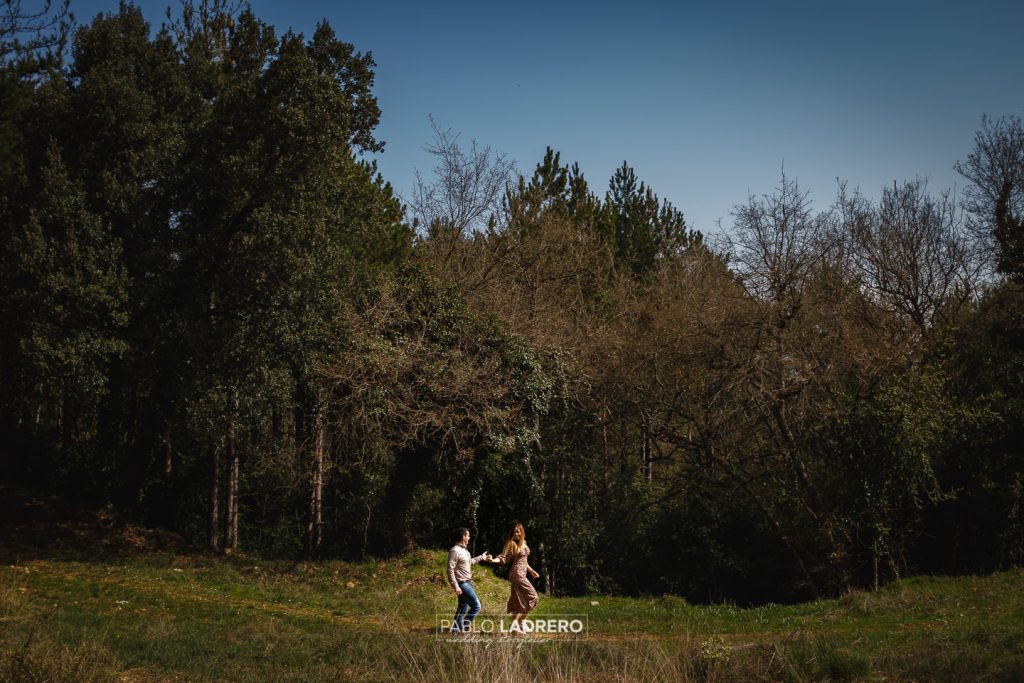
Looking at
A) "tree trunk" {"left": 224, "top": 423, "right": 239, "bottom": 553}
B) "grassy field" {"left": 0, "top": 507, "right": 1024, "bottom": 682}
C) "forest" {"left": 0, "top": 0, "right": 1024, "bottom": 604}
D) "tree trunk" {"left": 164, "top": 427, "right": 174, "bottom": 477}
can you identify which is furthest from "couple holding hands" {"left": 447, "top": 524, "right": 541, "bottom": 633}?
"tree trunk" {"left": 164, "top": 427, "right": 174, "bottom": 477}

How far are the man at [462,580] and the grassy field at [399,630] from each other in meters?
0.45

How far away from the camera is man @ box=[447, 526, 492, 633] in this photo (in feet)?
38.9

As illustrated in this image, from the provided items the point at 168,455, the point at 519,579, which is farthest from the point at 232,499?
the point at 519,579

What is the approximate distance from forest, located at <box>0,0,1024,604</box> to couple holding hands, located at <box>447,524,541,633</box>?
7.53 metres

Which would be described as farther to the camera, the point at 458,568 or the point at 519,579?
the point at 519,579

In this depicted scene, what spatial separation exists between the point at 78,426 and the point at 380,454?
→ 10.3 m

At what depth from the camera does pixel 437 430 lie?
68.3ft

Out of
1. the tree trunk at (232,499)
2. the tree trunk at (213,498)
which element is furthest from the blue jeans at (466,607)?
the tree trunk at (213,498)

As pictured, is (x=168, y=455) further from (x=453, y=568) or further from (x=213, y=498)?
(x=453, y=568)

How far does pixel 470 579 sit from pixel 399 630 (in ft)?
6.28

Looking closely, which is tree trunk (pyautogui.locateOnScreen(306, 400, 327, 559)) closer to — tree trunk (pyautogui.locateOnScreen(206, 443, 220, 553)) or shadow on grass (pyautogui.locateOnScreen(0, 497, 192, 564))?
tree trunk (pyautogui.locateOnScreen(206, 443, 220, 553))

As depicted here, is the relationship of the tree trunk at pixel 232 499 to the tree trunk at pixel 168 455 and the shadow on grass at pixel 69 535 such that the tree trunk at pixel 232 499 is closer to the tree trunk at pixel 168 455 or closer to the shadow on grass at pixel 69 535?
the shadow on grass at pixel 69 535

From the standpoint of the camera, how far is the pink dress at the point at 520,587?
40.1ft

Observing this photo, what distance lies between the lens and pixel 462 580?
39.1ft
